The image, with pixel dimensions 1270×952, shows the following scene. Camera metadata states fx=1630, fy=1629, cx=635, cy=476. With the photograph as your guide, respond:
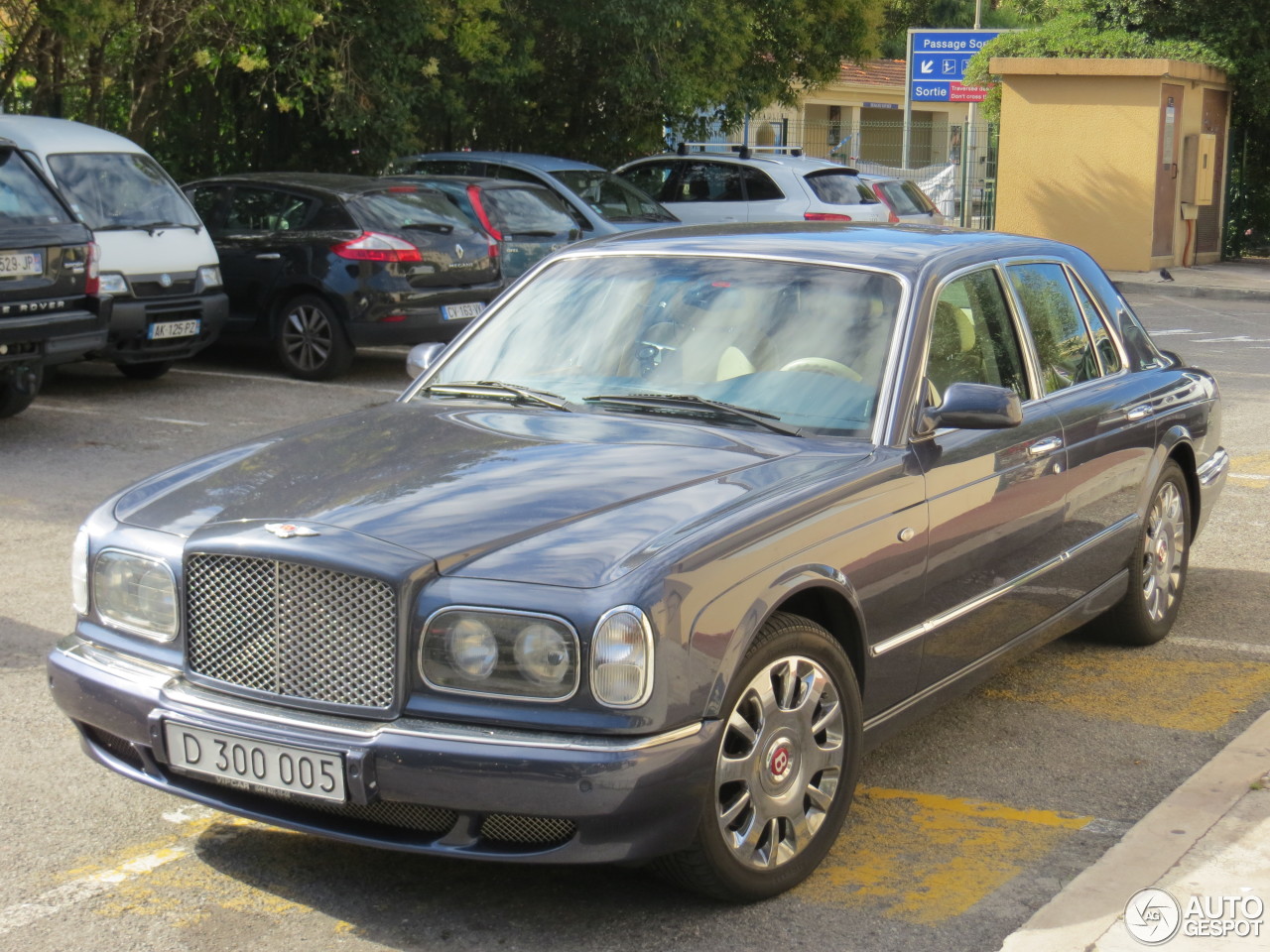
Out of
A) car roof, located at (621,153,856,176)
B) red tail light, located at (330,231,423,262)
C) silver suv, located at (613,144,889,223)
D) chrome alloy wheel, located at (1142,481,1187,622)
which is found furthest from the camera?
car roof, located at (621,153,856,176)

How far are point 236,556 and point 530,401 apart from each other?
4.40ft

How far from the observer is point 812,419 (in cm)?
468

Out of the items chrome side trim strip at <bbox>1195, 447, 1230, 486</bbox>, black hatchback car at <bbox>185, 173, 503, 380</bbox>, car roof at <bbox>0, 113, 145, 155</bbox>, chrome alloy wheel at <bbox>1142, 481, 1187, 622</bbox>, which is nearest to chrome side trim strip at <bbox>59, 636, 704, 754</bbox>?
chrome alloy wheel at <bbox>1142, 481, 1187, 622</bbox>

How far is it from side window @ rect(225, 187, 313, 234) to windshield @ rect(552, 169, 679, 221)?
3.83 m

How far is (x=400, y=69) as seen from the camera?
1817cm

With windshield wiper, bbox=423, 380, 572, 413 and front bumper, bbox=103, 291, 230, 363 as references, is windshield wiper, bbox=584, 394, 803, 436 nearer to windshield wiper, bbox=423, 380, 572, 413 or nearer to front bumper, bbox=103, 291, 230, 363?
windshield wiper, bbox=423, 380, 572, 413

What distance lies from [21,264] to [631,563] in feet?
24.6

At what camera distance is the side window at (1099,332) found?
19.9ft

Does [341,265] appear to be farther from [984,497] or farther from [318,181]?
[984,497]

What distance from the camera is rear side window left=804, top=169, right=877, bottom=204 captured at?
736 inches

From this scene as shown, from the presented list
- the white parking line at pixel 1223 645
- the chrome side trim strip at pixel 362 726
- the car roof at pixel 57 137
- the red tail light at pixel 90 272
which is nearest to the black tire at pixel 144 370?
the car roof at pixel 57 137

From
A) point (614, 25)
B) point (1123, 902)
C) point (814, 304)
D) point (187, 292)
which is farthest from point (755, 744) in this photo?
point (614, 25)

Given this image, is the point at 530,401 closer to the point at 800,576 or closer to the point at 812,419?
the point at 812,419

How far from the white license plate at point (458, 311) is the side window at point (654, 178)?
656 centimetres
